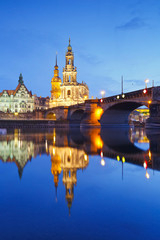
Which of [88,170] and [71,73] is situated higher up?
[71,73]

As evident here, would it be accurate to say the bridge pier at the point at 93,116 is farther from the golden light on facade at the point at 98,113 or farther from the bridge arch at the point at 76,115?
the bridge arch at the point at 76,115

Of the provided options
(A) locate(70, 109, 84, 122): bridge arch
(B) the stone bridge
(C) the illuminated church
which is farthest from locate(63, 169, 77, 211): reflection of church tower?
(C) the illuminated church

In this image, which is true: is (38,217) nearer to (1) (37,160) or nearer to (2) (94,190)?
(2) (94,190)

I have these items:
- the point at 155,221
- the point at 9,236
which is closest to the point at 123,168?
the point at 155,221

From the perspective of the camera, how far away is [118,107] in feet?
227

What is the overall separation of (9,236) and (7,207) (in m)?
1.78

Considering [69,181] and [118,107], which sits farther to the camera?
[118,107]

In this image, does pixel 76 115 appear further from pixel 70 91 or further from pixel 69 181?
pixel 69 181

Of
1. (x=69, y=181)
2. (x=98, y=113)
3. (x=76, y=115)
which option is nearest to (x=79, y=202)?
(x=69, y=181)

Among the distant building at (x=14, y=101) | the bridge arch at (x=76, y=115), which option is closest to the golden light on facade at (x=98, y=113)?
the bridge arch at (x=76, y=115)

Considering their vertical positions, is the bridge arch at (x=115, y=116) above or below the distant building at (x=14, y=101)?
below

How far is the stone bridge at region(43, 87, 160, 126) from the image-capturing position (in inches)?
1864

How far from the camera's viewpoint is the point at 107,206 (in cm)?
741

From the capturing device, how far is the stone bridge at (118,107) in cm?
4734
